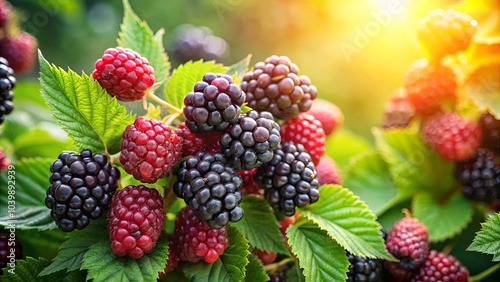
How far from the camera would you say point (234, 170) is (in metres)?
0.84

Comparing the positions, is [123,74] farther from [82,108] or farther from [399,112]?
[399,112]

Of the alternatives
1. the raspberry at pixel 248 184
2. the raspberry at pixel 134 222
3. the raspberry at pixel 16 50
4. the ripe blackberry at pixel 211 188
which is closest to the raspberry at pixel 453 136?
the raspberry at pixel 248 184

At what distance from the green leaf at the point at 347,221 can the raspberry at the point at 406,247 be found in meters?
0.06

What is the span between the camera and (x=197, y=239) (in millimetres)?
853

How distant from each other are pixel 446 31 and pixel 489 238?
0.50 metres

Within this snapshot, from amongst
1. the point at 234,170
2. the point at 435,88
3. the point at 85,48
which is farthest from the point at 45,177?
the point at 85,48

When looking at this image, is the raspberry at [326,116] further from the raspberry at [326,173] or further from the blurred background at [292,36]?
the blurred background at [292,36]

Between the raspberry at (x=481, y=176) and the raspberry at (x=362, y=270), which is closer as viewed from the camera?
the raspberry at (x=362, y=270)

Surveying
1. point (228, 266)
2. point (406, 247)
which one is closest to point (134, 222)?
point (228, 266)

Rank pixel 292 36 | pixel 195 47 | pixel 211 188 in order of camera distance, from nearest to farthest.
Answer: pixel 211 188 < pixel 195 47 < pixel 292 36

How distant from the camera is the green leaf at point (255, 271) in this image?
0.91 meters

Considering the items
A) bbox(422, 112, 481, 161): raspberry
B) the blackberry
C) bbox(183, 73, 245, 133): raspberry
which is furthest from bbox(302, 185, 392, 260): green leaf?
the blackberry

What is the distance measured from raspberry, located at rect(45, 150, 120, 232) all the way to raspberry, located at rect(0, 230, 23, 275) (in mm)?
187

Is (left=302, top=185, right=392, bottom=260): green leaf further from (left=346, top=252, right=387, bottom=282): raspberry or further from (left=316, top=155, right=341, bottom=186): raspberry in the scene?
(left=316, top=155, right=341, bottom=186): raspberry
